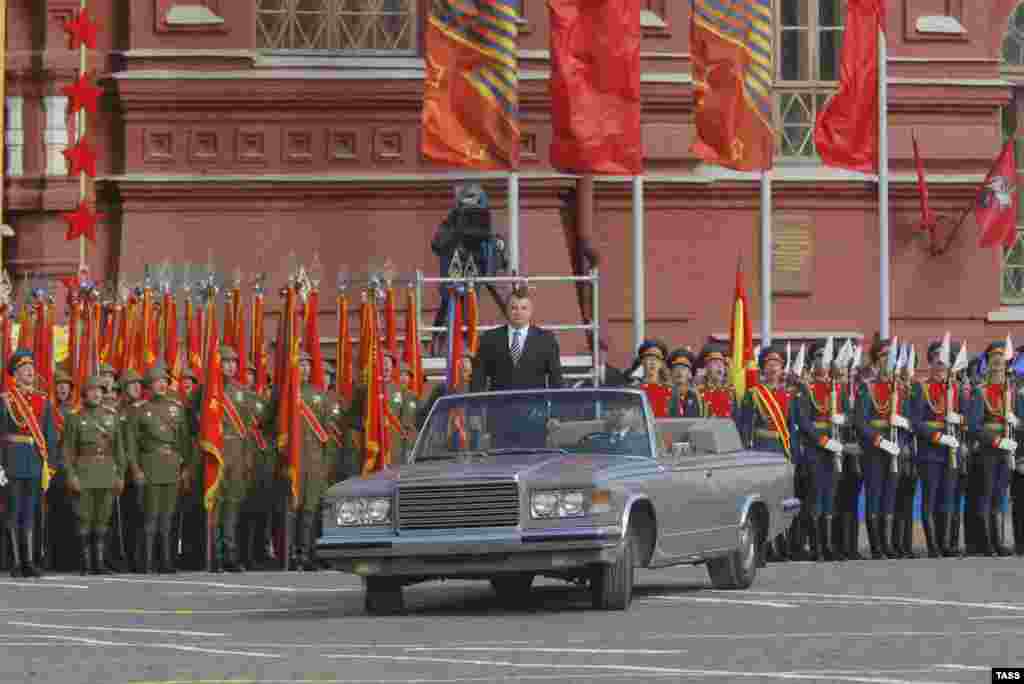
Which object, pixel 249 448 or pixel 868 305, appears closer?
pixel 249 448

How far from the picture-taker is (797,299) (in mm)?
34031

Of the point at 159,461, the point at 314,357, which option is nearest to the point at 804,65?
the point at 314,357

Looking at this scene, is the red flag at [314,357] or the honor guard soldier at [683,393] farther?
the red flag at [314,357]

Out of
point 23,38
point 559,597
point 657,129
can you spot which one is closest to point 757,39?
point 657,129

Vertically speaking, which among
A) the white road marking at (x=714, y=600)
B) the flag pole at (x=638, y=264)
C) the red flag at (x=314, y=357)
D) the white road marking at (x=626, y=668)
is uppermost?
the flag pole at (x=638, y=264)

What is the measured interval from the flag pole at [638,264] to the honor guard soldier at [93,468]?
8.07 m

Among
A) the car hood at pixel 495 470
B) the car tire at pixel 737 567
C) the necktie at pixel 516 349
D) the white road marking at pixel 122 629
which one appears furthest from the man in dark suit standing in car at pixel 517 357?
the white road marking at pixel 122 629

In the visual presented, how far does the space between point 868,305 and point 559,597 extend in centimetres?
1482

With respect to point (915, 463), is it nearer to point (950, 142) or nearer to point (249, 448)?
point (249, 448)

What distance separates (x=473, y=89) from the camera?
95.1 feet

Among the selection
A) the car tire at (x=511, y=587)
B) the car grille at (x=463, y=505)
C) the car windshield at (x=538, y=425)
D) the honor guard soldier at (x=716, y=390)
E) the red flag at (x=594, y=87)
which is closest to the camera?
the car grille at (x=463, y=505)

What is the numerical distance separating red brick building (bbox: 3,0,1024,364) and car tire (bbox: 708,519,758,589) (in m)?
11.9

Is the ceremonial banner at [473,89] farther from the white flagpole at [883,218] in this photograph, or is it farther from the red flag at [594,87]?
the white flagpole at [883,218]

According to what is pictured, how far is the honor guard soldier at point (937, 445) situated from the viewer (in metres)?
26.4
